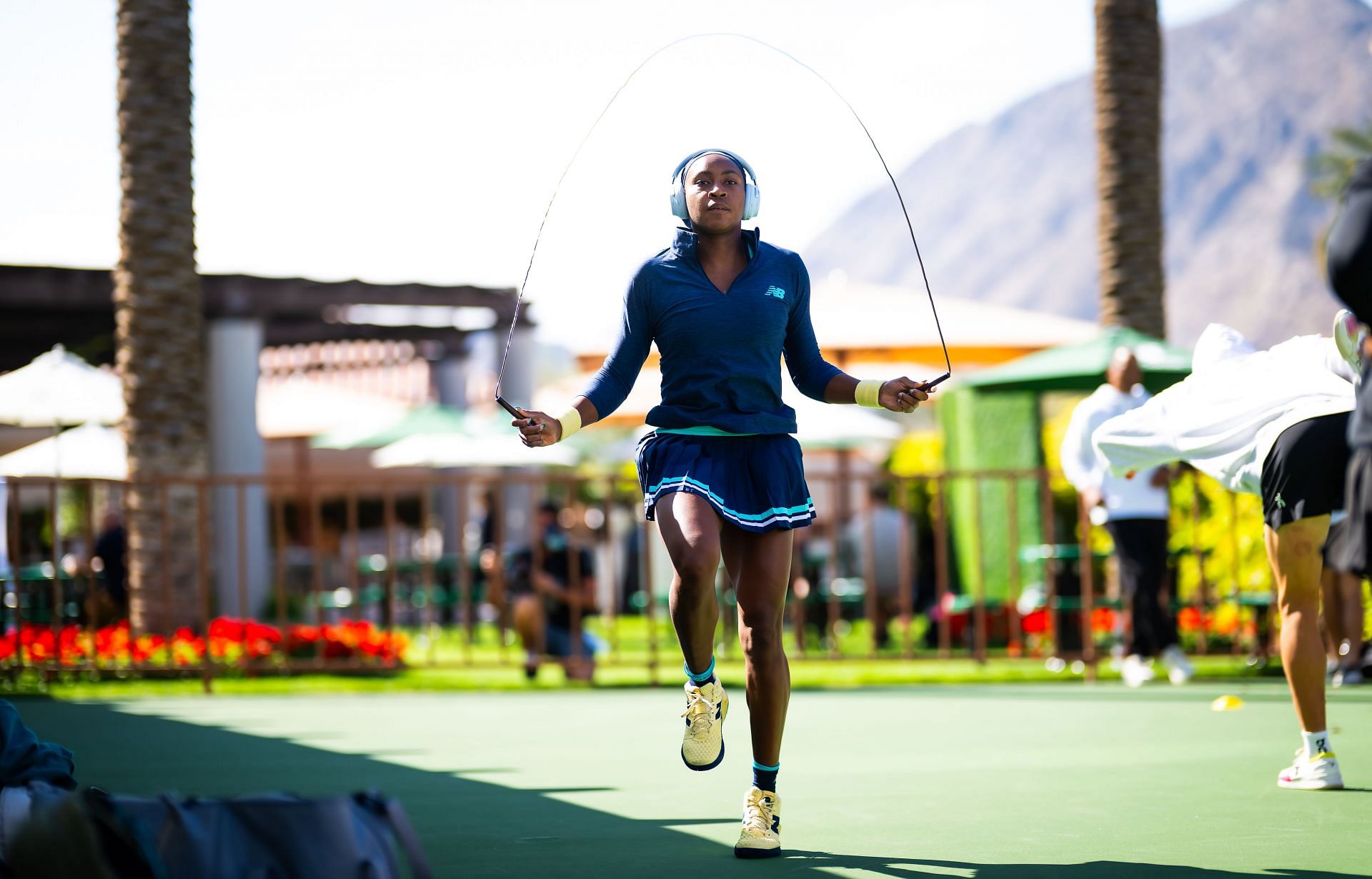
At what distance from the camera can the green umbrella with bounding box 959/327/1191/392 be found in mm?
12500

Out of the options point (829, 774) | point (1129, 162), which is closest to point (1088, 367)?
point (1129, 162)

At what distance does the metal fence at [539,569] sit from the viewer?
38.1 ft

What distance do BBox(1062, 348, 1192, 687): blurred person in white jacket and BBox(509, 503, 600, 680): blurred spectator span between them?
11.7 ft

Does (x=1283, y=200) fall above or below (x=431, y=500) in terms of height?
above

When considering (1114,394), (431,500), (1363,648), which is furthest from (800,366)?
(431,500)

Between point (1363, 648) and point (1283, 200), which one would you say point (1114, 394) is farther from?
point (1283, 200)

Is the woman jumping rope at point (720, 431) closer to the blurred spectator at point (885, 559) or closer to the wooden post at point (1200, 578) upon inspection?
the wooden post at point (1200, 578)

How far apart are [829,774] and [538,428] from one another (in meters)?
2.56

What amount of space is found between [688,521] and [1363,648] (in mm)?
7159

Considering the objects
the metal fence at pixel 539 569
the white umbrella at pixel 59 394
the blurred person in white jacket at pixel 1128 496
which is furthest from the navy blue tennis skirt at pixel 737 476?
the white umbrella at pixel 59 394

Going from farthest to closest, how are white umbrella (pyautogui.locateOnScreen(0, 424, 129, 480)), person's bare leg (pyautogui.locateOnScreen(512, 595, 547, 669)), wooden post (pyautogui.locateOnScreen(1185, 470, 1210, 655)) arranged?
white umbrella (pyautogui.locateOnScreen(0, 424, 129, 480)) < person's bare leg (pyautogui.locateOnScreen(512, 595, 547, 669)) < wooden post (pyautogui.locateOnScreen(1185, 470, 1210, 655))

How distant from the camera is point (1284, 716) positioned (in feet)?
28.0

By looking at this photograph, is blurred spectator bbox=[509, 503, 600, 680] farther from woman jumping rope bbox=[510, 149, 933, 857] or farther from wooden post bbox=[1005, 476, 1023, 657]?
woman jumping rope bbox=[510, 149, 933, 857]

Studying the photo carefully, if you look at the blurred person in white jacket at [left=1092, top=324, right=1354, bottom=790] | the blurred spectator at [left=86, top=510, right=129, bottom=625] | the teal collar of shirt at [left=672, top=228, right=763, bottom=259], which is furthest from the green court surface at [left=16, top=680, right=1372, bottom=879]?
the blurred spectator at [left=86, top=510, right=129, bottom=625]
